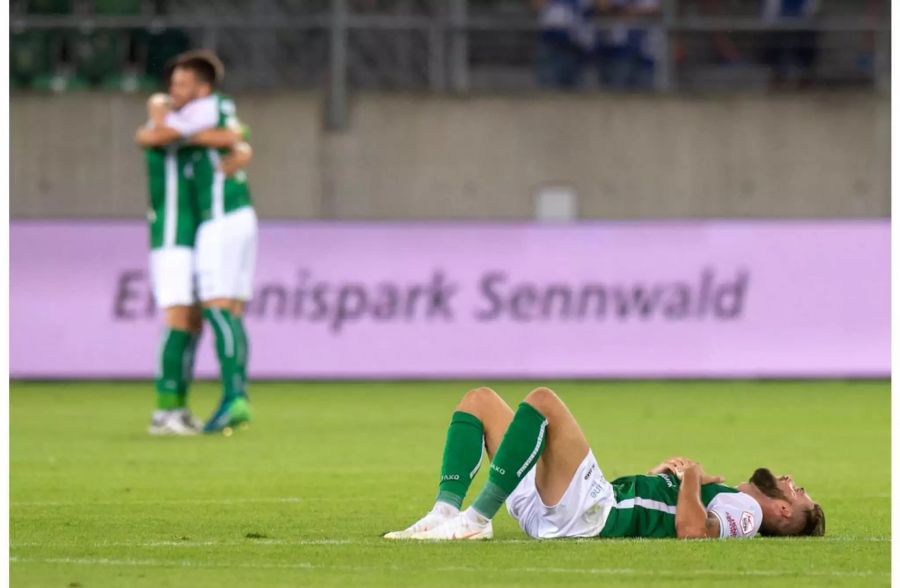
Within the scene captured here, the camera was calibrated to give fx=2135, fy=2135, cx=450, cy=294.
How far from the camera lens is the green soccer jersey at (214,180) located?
43.4 ft

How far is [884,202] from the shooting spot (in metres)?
24.5

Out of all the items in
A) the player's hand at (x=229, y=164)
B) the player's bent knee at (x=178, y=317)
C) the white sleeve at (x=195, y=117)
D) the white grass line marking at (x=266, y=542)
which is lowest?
the white grass line marking at (x=266, y=542)

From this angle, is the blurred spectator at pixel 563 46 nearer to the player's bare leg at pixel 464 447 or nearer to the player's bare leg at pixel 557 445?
the player's bare leg at pixel 464 447

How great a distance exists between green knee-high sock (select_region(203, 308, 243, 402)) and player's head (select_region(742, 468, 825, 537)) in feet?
19.5

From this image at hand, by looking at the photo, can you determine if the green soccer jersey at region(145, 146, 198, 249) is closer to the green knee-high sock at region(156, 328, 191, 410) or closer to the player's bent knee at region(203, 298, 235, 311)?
the player's bent knee at region(203, 298, 235, 311)

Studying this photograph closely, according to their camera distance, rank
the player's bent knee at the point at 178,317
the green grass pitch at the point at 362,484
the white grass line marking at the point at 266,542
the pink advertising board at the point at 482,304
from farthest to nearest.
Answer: the pink advertising board at the point at 482,304, the player's bent knee at the point at 178,317, the white grass line marking at the point at 266,542, the green grass pitch at the point at 362,484

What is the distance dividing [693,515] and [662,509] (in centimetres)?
14

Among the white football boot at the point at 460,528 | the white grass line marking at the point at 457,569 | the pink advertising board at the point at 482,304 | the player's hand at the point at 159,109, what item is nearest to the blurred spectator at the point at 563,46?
the pink advertising board at the point at 482,304

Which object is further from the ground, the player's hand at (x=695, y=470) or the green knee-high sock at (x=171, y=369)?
the player's hand at (x=695, y=470)

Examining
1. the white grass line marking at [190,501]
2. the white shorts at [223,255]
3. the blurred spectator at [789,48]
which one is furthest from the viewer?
the blurred spectator at [789,48]

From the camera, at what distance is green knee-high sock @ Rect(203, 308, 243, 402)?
517 inches

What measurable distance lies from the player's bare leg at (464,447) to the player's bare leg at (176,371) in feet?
18.5

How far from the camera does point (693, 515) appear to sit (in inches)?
295

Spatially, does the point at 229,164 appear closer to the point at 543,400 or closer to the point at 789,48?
the point at 543,400
